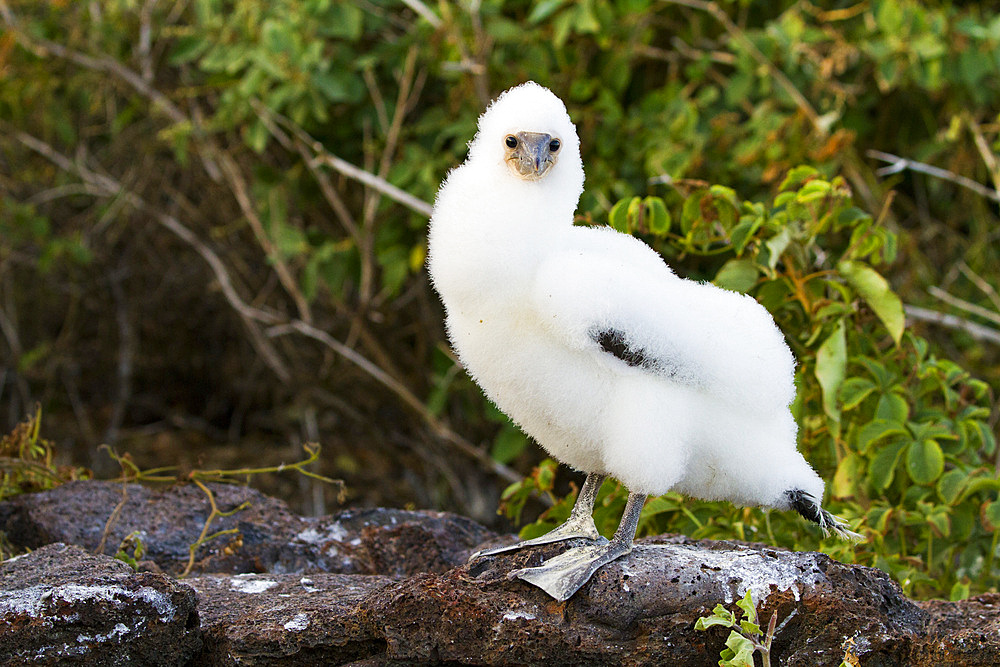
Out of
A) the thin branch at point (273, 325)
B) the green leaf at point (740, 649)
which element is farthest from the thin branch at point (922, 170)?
the green leaf at point (740, 649)

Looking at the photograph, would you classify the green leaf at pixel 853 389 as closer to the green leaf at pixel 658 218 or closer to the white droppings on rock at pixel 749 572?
the green leaf at pixel 658 218

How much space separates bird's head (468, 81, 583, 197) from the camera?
2738 millimetres

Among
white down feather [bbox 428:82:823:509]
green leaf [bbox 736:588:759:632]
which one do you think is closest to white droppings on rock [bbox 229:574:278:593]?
white down feather [bbox 428:82:823:509]

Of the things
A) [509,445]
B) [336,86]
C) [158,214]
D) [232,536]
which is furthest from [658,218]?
[158,214]

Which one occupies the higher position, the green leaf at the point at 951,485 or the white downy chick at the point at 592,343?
the white downy chick at the point at 592,343

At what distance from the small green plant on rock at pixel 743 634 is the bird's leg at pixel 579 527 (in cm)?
56

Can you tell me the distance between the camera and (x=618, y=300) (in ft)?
8.48

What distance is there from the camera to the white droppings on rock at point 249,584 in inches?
120

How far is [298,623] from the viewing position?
2.60m

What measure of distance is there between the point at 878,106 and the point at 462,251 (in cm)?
477

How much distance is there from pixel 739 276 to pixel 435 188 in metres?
2.15

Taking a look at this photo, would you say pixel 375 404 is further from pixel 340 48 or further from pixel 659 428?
pixel 659 428

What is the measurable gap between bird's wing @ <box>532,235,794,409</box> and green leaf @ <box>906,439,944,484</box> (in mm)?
1028

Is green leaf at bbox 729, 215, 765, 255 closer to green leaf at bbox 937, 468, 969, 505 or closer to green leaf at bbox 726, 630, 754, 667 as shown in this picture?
green leaf at bbox 937, 468, 969, 505
